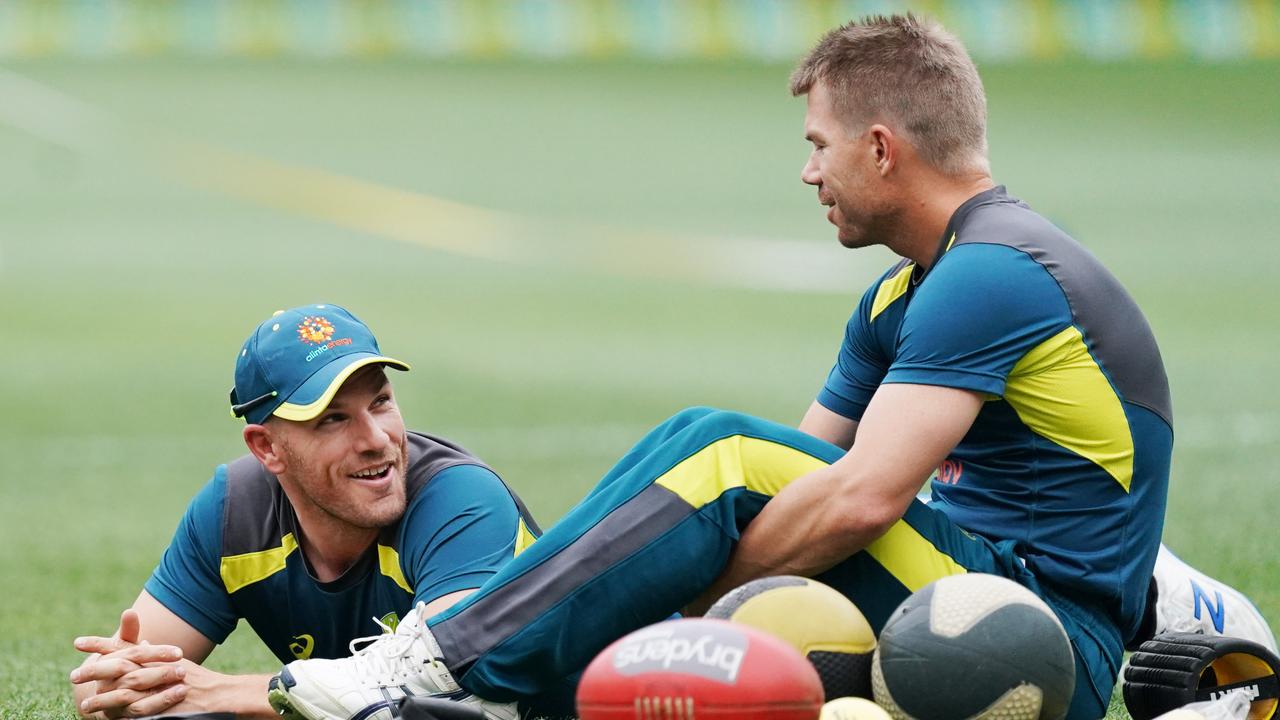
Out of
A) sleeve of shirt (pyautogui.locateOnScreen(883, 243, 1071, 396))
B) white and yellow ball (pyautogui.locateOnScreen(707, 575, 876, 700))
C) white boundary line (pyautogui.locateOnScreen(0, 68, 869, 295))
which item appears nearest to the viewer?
white and yellow ball (pyautogui.locateOnScreen(707, 575, 876, 700))

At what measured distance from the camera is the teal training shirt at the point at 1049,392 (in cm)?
463

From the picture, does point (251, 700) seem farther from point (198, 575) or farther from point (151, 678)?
point (198, 575)

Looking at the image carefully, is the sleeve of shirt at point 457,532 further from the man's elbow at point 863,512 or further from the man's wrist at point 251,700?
the man's elbow at point 863,512

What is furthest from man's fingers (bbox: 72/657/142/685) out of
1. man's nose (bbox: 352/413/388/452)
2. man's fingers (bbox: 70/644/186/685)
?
man's nose (bbox: 352/413/388/452)

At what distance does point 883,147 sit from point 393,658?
2051mm

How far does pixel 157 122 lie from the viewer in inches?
1444

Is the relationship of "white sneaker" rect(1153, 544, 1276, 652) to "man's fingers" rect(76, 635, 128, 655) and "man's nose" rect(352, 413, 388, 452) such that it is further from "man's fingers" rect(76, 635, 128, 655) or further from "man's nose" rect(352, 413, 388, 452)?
"man's fingers" rect(76, 635, 128, 655)

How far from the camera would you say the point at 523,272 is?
25.8 meters

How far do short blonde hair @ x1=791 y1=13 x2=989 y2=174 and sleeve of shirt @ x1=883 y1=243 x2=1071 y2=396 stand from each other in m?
0.48

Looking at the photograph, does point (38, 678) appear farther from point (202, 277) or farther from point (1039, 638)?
point (202, 277)

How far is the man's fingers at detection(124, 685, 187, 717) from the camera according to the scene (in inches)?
196

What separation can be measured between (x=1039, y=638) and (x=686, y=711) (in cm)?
104

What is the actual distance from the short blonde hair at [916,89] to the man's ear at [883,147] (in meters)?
0.04

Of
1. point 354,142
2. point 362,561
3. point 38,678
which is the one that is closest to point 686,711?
point 362,561
